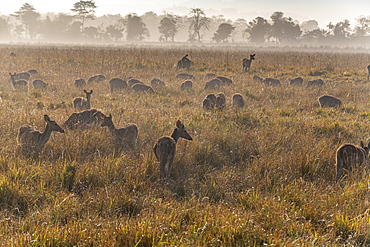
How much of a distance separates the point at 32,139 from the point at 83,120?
1462 millimetres

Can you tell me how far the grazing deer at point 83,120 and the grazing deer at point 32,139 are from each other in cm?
74

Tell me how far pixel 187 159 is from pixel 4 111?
200 inches

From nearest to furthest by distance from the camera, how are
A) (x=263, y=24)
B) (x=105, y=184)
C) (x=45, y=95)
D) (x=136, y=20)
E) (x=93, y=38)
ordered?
(x=105, y=184), (x=45, y=95), (x=263, y=24), (x=136, y=20), (x=93, y=38)

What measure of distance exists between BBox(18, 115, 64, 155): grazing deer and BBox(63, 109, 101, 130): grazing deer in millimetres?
741

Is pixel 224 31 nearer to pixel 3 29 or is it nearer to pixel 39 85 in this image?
pixel 3 29

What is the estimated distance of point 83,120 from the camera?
6.73 meters

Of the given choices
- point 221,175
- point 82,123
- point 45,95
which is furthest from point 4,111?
point 221,175

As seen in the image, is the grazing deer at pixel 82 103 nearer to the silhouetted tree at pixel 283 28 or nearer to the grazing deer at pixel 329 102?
the grazing deer at pixel 329 102

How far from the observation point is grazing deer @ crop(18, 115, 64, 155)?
5.27 metres

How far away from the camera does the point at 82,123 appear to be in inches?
259

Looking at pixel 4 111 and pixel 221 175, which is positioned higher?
pixel 4 111

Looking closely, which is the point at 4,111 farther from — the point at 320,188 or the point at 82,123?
the point at 320,188

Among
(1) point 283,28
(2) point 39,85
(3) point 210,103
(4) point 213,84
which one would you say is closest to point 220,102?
(3) point 210,103

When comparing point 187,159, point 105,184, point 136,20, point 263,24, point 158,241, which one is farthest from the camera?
point 136,20
